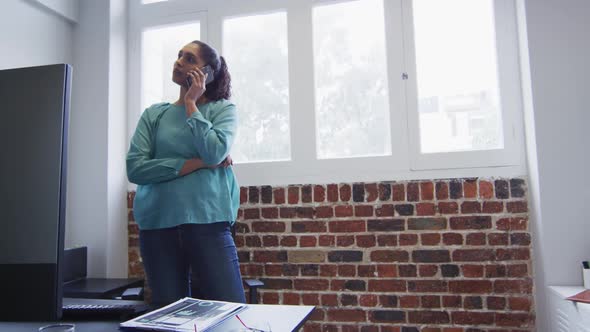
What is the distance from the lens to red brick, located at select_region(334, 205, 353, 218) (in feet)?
7.50

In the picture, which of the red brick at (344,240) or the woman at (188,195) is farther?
the red brick at (344,240)

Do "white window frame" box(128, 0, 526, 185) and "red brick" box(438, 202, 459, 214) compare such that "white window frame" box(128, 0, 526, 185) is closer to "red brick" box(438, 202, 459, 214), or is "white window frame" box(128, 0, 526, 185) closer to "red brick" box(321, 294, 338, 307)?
"red brick" box(438, 202, 459, 214)

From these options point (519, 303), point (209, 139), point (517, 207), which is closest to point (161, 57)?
point (209, 139)

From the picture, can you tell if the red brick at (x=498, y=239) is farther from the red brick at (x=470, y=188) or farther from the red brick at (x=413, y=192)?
the red brick at (x=413, y=192)

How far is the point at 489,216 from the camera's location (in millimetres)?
2127

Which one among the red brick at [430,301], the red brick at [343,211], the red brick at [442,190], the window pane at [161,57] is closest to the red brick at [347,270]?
the red brick at [343,211]

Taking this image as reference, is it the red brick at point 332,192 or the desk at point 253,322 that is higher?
the red brick at point 332,192

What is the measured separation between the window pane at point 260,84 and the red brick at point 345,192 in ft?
1.34

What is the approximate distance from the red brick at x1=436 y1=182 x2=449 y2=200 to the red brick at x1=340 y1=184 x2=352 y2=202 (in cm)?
47

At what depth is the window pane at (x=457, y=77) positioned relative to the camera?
227 cm

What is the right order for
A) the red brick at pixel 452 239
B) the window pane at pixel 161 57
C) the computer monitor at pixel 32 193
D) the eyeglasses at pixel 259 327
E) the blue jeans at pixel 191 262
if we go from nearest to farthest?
1. the computer monitor at pixel 32 193
2. the eyeglasses at pixel 259 327
3. the blue jeans at pixel 191 262
4. the red brick at pixel 452 239
5. the window pane at pixel 161 57

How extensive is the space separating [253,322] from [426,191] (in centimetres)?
152

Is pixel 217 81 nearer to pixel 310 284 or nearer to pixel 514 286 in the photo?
pixel 310 284

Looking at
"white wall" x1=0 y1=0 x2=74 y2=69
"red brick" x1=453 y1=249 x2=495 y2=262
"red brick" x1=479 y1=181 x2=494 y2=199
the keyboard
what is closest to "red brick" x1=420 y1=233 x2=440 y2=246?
"red brick" x1=453 y1=249 x2=495 y2=262
